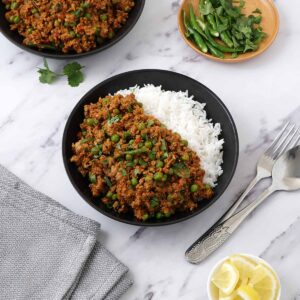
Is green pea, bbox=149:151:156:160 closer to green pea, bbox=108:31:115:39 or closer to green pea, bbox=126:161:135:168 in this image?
green pea, bbox=126:161:135:168

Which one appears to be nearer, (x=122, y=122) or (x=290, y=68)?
(x=122, y=122)

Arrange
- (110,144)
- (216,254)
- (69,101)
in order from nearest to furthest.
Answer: (110,144) < (216,254) < (69,101)

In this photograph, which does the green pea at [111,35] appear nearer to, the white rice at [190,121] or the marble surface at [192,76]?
the marble surface at [192,76]

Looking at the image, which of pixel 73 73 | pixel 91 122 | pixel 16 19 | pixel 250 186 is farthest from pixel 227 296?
pixel 16 19

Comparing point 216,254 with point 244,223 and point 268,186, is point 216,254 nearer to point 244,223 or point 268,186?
point 244,223

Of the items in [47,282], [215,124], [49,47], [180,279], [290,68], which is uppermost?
[290,68]

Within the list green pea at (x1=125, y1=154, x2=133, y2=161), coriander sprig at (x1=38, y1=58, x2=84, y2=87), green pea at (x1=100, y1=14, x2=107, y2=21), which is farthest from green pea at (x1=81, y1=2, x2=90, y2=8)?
green pea at (x1=125, y1=154, x2=133, y2=161)

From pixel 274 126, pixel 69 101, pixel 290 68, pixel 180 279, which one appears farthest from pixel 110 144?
pixel 290 68
